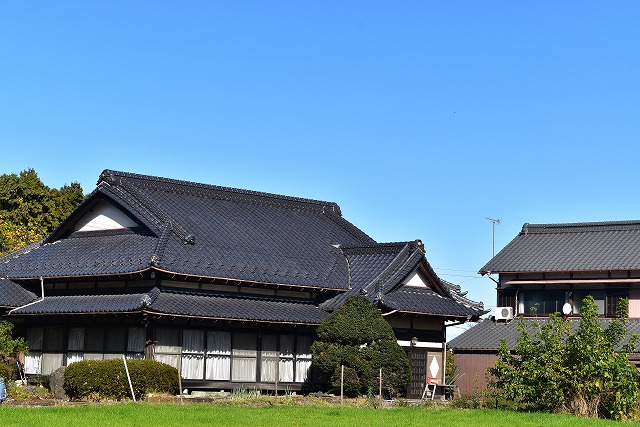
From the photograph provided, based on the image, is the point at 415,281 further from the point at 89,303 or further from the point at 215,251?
the point at 89,303

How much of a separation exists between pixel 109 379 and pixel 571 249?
1118 inches

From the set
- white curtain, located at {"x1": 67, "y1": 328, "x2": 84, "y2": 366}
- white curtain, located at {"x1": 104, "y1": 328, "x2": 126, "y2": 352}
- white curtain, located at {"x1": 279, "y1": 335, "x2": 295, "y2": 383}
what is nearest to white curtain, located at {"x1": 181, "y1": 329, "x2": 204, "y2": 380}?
white curtain, located at {"x1": 104, "y1": 328, "x2": 126, "y2": 352}

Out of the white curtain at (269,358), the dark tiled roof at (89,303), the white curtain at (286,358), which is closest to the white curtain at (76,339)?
the dark tiled roof at (89,303)

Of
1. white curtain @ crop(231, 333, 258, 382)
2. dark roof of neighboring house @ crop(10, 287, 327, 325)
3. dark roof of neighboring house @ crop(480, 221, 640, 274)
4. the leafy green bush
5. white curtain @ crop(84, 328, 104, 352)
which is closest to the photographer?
the leafy green bush

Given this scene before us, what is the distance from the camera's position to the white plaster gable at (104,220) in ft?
140

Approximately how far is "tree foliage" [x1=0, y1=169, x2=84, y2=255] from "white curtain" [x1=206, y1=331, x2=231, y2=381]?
20.4 m

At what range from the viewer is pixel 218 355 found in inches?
1559

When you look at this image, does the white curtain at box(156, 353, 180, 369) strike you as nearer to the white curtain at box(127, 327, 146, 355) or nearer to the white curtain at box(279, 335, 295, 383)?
the white curtain at box(127, 327, 146, 355)

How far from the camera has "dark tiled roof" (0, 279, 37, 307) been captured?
134 ft

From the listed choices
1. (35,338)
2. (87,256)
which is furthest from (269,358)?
(35,338)

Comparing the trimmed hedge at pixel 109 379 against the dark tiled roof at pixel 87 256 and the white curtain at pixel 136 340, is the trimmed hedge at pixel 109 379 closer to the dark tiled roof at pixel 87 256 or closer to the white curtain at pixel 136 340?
the white curtain at pixel 136 340

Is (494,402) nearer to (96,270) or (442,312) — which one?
(442,312)

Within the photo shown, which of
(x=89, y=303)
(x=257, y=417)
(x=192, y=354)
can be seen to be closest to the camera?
(x=257, y=417)

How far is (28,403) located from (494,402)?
46.0 ft
